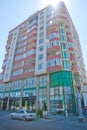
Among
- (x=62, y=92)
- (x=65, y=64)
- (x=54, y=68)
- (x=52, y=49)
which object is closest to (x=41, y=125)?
(x=62, y=92)

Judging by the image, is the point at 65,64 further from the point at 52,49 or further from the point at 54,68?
the point at 52,49

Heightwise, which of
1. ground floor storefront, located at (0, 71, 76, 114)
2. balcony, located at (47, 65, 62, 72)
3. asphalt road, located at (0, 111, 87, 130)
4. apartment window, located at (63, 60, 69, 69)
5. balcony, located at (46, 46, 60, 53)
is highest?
Result: balcony, located at (46, 46, 60, 53)

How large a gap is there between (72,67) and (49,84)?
7.71 m

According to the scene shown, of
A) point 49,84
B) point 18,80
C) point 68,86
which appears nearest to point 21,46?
point 18,80

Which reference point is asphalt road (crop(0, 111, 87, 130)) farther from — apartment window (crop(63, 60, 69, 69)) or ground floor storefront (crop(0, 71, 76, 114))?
apartment window (crop(63, 60, 69, 69))

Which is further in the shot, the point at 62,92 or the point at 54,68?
the point at 54,68

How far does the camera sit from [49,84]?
39.2m

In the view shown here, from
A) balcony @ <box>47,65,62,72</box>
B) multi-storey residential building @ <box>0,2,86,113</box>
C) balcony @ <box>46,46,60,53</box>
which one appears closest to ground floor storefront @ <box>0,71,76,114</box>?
multi-storey residential building @ <box>0,2,86,113</box>

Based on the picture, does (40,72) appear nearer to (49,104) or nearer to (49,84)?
(49,84)

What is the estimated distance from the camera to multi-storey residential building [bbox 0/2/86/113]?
123ft

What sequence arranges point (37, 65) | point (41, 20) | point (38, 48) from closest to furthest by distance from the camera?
1. point (37, 65)
2. point (38, 48)
3. point (41, 20)

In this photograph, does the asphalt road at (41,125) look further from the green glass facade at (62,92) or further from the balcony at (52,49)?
the balcony at (52,49)

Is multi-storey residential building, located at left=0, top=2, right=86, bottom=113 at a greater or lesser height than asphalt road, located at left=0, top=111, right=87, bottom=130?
greater

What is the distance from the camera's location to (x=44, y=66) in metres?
40.8
